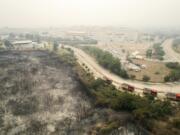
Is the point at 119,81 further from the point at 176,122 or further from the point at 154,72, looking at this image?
the point at 176,122

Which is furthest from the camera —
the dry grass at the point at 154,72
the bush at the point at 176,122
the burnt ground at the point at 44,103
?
the dry grass at the point at 154,72

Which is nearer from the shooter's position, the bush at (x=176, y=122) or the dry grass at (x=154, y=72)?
the bush at (x=176, y=122)

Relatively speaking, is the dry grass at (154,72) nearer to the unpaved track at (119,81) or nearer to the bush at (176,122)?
the unpaved track at (119,81)

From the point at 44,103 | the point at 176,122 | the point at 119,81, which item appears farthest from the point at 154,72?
the point at 44,103

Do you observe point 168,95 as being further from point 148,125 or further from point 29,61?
point 29,61

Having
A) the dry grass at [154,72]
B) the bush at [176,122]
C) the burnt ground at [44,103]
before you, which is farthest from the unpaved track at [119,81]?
the bush at [176,122]

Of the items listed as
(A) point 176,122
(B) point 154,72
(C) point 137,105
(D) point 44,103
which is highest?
(B) point 154,72
